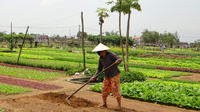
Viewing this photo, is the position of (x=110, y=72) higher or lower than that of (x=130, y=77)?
higher

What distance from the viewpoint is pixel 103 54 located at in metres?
7.50

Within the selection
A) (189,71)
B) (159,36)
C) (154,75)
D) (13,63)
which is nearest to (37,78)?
(154,75)

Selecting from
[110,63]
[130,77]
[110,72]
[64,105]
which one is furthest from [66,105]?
[130,77]

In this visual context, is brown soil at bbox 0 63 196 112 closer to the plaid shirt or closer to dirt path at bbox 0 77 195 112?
dirt path at bbox 0 77 195 112

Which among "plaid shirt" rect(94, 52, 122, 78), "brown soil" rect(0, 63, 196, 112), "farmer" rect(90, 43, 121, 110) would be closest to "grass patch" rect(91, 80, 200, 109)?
"brown soil" rect(0, 63, 196, 112)

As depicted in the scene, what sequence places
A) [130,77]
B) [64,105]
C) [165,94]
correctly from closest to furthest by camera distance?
[64,105] → [165,94] → [130,77]

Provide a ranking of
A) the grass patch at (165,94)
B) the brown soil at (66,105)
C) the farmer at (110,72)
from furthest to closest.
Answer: the grass patch at (165,94), the farmer at (110,72), the brown soil at (66,105)

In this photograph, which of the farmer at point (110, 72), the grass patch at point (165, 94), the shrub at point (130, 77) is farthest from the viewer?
the shrub at point (130, 77)

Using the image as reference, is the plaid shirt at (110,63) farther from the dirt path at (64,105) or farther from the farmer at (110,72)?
the dirt path at (64,105)

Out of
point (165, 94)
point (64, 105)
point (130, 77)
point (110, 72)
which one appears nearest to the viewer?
point (110, 72)

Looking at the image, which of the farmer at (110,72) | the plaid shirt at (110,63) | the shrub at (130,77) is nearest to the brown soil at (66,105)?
the farmer at (110,72)

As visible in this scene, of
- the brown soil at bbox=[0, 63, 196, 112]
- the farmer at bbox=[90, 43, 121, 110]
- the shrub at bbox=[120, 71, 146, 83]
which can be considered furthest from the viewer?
the shrub at bbox=[120, 71, 146, 83]

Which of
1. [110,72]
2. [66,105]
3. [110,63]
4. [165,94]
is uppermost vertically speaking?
[110,63]

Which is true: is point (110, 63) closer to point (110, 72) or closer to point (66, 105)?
point (110, 72)
